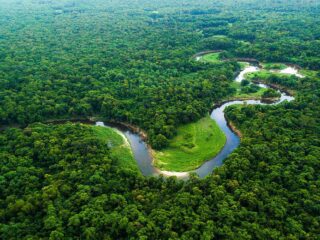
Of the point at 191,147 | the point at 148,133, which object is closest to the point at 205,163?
the point at 191,147

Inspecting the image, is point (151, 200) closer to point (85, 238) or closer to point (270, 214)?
point (85, 238)

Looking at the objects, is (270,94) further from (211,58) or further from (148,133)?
(148,133)

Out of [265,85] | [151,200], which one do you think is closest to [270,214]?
[151,200]

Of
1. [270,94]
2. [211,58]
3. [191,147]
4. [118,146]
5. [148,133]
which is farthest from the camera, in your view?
[211,58]

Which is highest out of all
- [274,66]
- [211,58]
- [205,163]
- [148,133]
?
[148,133]

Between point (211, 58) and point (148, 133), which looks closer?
point (148, 133)

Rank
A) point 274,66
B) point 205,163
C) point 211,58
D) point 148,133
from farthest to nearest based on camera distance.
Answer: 1. point 211,58
2. point 274,66
3. point 148,133
4. point 205,163
